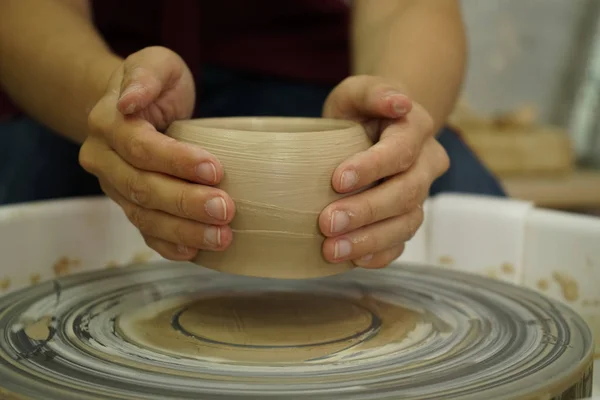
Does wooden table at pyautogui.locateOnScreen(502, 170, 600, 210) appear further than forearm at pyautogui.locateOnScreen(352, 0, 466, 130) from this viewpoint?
Yes

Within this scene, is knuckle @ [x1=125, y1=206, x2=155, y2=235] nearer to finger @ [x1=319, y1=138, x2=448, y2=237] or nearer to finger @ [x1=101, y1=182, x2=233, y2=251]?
finger @ [x1=101, y1=182, x2=233, y2=251]

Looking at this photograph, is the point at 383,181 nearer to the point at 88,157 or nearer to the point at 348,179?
the point at 348,179

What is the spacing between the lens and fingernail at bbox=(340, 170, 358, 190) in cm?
63

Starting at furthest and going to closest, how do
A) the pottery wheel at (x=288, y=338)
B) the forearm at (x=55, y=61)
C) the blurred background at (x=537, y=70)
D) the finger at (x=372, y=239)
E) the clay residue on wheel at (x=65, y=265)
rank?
the blurred background at (x=537, y=70)
the clay residue on wheel at (x=65, y=265)
the forearm at (x=55, y=61)
the finger at (x=372, y=239)
the pottery wheel at (x=288, y=338)

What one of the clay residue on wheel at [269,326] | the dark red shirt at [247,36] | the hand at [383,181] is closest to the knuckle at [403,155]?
the hand at [383,181]

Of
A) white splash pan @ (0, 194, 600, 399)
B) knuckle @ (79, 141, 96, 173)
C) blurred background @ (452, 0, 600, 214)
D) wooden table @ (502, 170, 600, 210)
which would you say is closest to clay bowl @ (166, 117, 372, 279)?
knuckle @ (79, 141, 96, 173)

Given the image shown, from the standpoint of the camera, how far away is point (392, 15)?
1.04 m

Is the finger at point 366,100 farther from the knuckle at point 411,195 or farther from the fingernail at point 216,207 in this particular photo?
the fingernail at point 216,207

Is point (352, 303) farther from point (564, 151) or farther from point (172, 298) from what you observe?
point (564, 151)

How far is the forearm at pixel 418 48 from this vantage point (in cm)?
92

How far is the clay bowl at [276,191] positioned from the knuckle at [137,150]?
0.13ft

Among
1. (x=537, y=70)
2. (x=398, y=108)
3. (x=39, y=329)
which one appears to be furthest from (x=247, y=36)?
(x=537, y=70)

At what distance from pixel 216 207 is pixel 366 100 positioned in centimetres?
20

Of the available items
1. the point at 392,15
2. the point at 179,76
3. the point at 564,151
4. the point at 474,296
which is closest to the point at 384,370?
the point at 474,296
